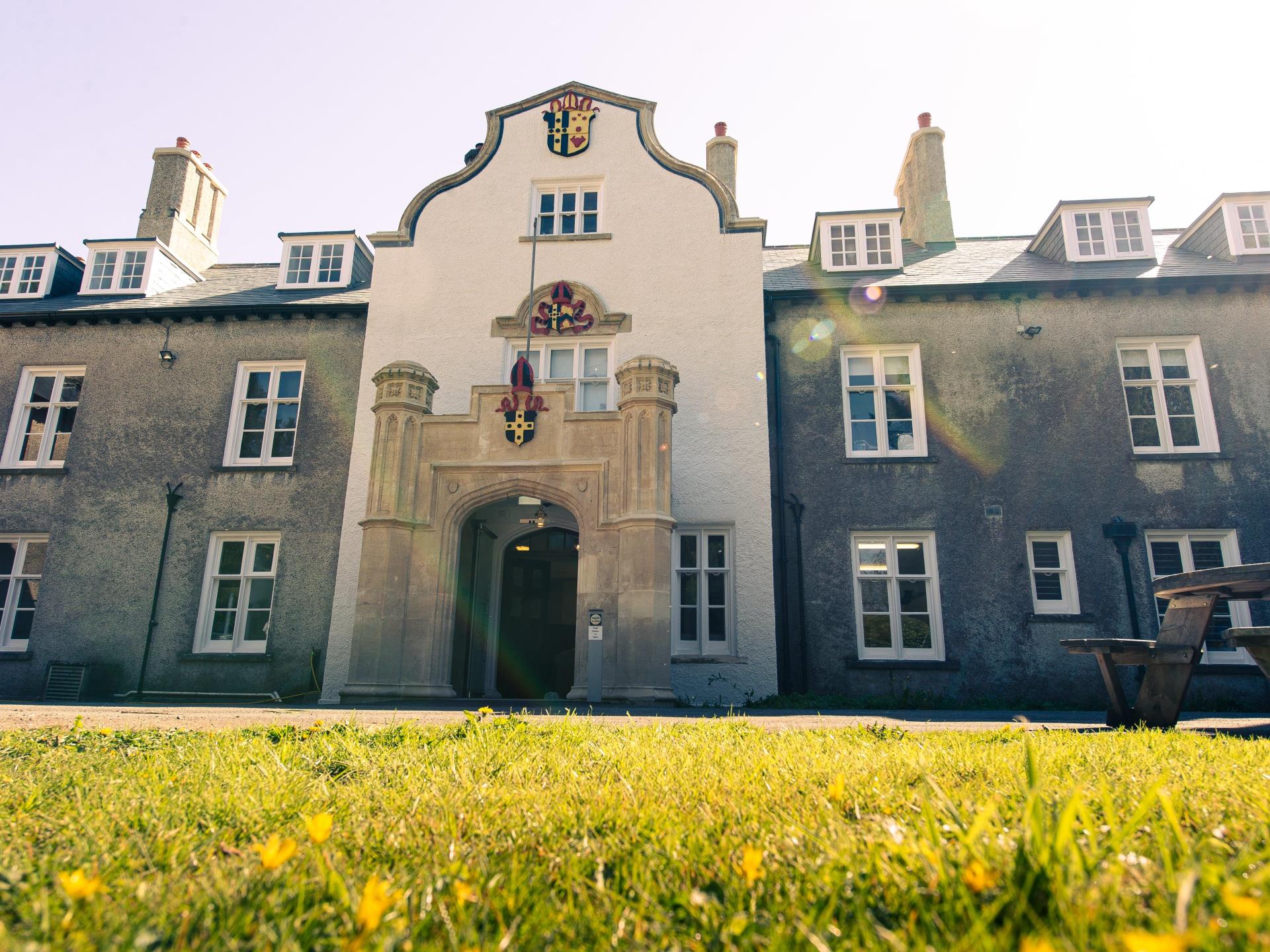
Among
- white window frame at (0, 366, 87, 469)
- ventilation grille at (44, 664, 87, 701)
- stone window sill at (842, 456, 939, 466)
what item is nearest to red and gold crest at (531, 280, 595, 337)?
stone window sill at (842, 456, 939, 466)

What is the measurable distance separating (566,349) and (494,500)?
12.2ft

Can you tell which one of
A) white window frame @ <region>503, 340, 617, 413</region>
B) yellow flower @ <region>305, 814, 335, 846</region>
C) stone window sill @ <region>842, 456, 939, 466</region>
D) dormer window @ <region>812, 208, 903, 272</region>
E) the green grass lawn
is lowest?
the green grass lawn

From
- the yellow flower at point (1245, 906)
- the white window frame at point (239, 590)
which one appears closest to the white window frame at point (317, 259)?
the white window frame at point (239, 590)

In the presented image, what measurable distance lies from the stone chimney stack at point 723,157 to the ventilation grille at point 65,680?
53.2ft

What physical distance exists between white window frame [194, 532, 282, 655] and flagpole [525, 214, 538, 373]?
218 inches

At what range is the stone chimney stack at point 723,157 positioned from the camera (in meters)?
18.9

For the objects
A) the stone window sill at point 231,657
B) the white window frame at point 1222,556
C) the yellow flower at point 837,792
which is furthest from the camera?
the stone window sill at point 231,657

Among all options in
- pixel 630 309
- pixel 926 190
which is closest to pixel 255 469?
pixel 630 309

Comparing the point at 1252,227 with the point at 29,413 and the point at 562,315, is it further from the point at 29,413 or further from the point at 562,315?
the point at 29,413

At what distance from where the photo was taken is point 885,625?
1310 centimetres

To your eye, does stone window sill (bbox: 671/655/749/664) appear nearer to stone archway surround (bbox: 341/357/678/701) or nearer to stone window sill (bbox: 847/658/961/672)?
stone archway surround (bbox: 341/357/678/701)

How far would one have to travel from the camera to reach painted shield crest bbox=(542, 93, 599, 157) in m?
15.9

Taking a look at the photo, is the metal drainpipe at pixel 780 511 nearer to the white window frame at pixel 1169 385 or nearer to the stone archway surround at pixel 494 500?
the stone archway surround at pixel 494 500

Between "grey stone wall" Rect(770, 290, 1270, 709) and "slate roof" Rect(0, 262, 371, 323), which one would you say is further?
"slate roof" Rect(0, 262, 371, 323)
